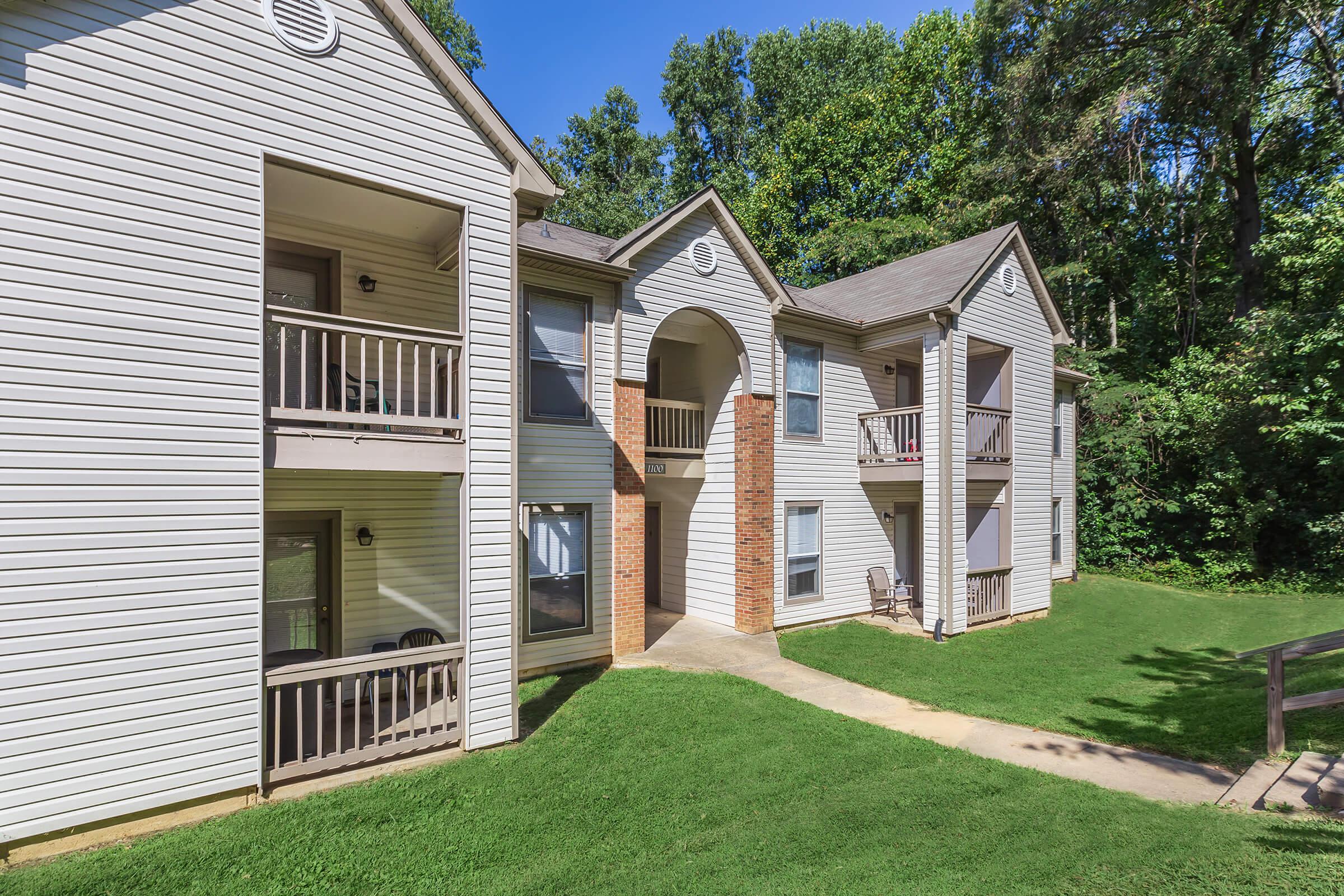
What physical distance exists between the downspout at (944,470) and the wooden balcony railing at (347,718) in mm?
9279

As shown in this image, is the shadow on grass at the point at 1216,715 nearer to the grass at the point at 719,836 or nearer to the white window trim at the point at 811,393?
the grass at the point at 719,836

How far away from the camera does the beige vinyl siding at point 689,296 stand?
34.3ft

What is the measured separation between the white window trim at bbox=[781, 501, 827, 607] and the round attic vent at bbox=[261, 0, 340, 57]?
9.93 metres

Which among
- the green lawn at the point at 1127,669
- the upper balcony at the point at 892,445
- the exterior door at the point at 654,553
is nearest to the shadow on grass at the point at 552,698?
the green lawn at the point at 1127,669

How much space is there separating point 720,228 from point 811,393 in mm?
3867

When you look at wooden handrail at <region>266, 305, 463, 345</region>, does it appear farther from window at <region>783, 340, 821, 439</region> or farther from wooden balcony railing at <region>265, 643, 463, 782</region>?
window at <region>783, 340, 821, 439</region>

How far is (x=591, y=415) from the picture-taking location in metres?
10.0

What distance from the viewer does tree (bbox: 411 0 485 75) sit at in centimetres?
2484

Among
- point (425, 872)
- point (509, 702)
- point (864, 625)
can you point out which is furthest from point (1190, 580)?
point (425, 872)

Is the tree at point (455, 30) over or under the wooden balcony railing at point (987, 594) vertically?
over

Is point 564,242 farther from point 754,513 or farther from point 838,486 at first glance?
point 838,486

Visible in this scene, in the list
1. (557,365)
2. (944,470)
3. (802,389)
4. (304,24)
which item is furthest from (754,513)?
(304,24)

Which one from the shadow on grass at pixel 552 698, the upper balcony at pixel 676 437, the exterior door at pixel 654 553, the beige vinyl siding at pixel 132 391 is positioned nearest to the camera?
the beige vinyl siding at pixel 132 391

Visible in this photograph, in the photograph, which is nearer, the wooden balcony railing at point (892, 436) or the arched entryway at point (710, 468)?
the arched entryway at point (710, 468)
